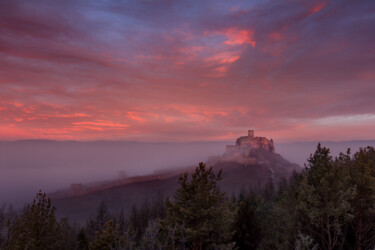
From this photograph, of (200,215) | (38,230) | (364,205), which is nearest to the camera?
(38,230)

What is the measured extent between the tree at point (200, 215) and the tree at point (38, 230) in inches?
448

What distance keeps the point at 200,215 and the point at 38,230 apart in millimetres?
17077

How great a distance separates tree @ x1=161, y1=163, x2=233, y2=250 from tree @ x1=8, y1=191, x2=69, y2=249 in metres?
11.4

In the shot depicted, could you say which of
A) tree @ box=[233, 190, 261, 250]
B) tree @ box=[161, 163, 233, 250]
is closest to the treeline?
tree @ box=[161, 163, 233, 250]

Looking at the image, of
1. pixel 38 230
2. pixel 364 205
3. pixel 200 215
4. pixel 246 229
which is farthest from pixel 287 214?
pixel 38 230

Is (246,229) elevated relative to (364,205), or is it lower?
lower

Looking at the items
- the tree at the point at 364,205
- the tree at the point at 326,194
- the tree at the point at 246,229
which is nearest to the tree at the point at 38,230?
the tree at the point at 246,229

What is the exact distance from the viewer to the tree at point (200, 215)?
78.6 ft

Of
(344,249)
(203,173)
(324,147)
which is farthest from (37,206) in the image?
(344,249)

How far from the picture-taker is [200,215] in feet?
79.9

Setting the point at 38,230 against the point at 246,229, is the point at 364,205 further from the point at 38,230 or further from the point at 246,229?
the point at 38,230

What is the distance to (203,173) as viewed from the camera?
26.1 metres

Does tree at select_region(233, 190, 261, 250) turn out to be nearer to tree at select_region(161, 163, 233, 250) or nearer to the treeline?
the treeline

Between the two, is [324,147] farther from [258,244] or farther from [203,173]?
→ [258,244]
